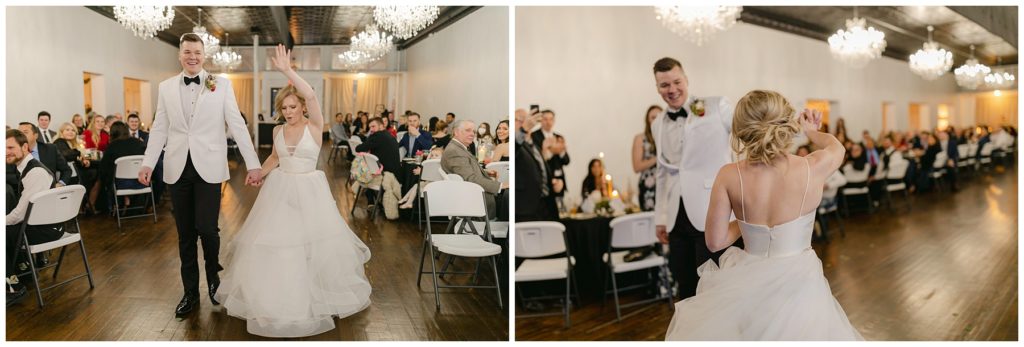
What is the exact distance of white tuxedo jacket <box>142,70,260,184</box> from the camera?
345cm

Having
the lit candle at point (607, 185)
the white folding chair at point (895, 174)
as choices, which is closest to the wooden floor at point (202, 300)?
the lit candle at point (607, 185)

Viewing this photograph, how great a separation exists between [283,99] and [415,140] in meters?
0.66

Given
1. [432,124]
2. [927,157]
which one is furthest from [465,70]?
[927,157]

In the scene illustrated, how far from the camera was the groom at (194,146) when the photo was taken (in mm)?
3436

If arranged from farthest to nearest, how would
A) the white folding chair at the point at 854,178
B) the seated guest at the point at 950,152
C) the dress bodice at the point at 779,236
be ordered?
1. the seated guest at the point at 950,152
2. the white folding chair at the point at 854,178
3. the dress bodice at the point at 779,236

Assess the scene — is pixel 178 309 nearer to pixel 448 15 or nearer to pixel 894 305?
pixel 448 15

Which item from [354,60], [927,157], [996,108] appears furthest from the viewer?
[927,157]

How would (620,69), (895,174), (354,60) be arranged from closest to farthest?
1. (354,60)
2. (620,69)
3. (895,174)

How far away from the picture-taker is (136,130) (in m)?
3.48

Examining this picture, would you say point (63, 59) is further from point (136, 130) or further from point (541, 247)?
point (541, 247)

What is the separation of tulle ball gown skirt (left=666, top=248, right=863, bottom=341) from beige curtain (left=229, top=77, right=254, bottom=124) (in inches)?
87.9

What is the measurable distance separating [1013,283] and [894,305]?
1.41 meters

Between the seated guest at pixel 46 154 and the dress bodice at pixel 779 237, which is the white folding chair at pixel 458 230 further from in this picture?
the seated guest at pixel 46 154

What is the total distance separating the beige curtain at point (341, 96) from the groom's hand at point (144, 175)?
0.92m
